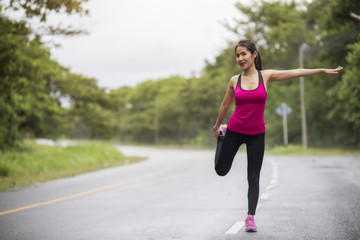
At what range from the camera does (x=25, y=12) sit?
996 cm

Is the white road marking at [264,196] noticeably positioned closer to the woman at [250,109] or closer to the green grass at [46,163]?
the woman at [250,109]

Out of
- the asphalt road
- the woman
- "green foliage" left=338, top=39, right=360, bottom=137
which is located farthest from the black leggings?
"green foliage" left=338, top=39, right=360, bottom=137

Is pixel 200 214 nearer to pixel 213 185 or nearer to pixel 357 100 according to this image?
pixel 213 185

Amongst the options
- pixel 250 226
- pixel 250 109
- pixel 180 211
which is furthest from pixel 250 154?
pixel 180 211

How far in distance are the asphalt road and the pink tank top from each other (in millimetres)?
1159

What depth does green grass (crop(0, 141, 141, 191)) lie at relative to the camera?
14797 mm

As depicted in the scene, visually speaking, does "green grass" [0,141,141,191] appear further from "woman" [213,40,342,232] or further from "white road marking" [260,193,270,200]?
"woman" [213,40,342,232]

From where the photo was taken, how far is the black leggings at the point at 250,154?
18.1 feet

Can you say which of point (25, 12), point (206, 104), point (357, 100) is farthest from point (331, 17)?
point (206, 104)

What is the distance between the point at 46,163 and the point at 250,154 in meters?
14.4

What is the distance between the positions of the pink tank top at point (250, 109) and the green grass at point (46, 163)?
7874 mm

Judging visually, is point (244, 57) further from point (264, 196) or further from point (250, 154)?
point (264, 196)

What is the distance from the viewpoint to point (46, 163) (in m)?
18.7

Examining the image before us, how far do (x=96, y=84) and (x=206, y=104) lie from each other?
3097 centimetres
